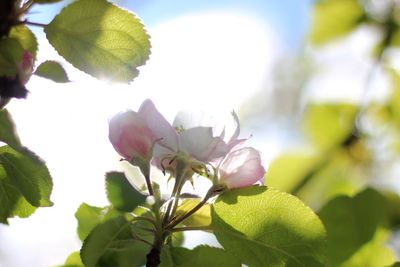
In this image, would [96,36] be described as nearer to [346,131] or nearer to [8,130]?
[8,130]

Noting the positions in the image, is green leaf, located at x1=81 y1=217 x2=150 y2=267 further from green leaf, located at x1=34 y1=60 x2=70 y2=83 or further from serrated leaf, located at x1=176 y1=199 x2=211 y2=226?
green leaf, located at x1=34 y1=60 x2=70 y2=83

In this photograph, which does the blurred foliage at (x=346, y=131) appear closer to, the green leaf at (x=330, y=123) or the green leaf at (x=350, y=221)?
the green leaf at (x=330, y=123)

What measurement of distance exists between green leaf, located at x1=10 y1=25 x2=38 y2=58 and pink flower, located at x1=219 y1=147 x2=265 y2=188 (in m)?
0.27

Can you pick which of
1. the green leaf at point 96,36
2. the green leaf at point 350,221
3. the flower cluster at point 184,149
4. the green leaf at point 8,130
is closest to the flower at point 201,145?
the flower cluster at point 184,149

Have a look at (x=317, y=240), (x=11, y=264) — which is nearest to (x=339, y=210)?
(x=317, y=240)

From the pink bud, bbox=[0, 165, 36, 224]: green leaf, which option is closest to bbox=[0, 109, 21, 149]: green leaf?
the pink bud

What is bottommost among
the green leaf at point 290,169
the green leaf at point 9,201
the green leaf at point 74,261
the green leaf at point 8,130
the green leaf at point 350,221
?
the green leaf at point 290,169

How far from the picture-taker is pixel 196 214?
978 mm

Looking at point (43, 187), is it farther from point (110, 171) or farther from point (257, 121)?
point (257, 121)

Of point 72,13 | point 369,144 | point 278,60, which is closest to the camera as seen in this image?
point 72,13

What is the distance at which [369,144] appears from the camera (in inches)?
84.3

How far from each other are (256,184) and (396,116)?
1325 millimetres

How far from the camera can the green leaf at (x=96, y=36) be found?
914 millimetres

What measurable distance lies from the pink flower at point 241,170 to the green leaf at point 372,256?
0.37 m
